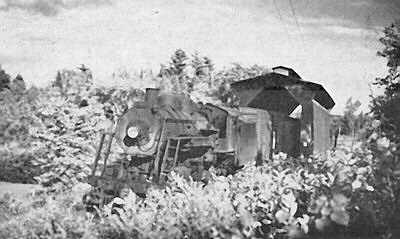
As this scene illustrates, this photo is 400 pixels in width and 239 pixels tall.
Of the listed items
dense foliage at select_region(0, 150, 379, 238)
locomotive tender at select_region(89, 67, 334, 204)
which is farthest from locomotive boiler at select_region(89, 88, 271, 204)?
dense foliage at select_region(0, 150, 379, 238)

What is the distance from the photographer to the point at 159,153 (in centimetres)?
816

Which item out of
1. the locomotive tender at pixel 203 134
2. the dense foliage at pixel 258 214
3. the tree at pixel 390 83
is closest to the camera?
the dense foliage at pixel 258 214

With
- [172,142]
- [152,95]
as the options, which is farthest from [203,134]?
[152,95]

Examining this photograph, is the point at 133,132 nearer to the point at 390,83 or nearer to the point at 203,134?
the point at 203,134

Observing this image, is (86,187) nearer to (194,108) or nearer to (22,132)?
(194,108)

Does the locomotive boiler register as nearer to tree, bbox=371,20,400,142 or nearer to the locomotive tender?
the locomotive tender

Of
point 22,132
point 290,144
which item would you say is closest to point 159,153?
point 290,144

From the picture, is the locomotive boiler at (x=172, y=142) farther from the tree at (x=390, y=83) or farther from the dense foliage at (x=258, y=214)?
the tree at (x=390, y=83)

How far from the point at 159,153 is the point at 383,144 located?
5.42m

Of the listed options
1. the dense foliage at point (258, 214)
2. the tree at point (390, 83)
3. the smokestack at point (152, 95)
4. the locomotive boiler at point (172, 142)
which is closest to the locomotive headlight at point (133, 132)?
the locomotive boiler at point (172, 142)

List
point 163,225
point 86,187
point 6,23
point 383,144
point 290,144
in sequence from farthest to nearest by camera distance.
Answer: point 290,144
point 86,187
point 6,23
point 163,225
point 383,144

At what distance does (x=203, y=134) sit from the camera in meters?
10.3

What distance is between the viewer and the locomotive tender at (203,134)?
825 cm

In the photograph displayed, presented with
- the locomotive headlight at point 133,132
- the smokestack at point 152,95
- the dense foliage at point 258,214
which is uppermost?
the smokestack at point 152,95
